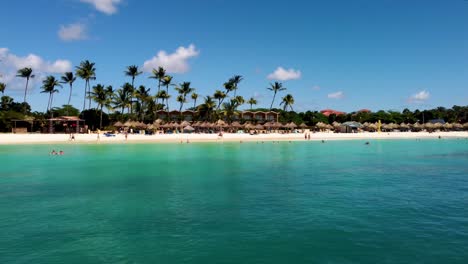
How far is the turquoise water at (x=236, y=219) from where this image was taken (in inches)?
266

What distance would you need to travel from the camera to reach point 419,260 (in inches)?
251

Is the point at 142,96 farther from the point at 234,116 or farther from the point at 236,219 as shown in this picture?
the point at 236,219

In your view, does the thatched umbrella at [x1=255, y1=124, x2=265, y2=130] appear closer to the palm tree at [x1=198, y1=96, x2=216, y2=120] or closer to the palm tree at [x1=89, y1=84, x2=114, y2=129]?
the palm tree at [x1=198, y1=96, x2=216, y2=120]

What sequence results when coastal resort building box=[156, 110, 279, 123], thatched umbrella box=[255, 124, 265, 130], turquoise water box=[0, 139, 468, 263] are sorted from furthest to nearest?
coastal resort building box=[156, 110, 279, 123] < thatched umbrella box=[255, 124, 265, 130] < turquoise water box=[0, 139, 468, 263]

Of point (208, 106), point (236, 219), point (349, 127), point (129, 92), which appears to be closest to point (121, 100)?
point (129, 92)

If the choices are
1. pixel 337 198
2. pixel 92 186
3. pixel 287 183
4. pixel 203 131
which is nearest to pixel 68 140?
pixel 203 131

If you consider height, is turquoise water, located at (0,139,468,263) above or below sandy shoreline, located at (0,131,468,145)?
below

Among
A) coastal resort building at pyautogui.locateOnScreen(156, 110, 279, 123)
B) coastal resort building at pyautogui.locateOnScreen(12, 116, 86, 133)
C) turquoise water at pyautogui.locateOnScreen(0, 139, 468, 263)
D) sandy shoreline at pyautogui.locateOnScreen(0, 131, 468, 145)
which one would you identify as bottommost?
turquoise water at pyautogui.locateOnScreen(0, 139, 468, 263)

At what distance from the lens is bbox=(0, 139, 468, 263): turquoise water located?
22.1ft

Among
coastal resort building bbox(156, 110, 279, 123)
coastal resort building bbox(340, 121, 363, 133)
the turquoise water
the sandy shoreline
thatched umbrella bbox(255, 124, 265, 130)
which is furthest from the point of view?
coastal resort building bbox(340, 121, 363, 133)

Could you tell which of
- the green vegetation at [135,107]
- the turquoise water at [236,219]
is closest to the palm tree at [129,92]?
the green vegetation at [135,107]

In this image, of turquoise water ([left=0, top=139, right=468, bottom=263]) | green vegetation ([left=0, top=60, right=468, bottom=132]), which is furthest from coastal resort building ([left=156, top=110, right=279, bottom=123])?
turquoise water ([left=0, top=139, right=468, bottom=263])

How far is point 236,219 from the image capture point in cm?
905

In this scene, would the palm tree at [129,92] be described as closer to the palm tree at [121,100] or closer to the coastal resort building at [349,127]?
the palm tree at [121,100]
